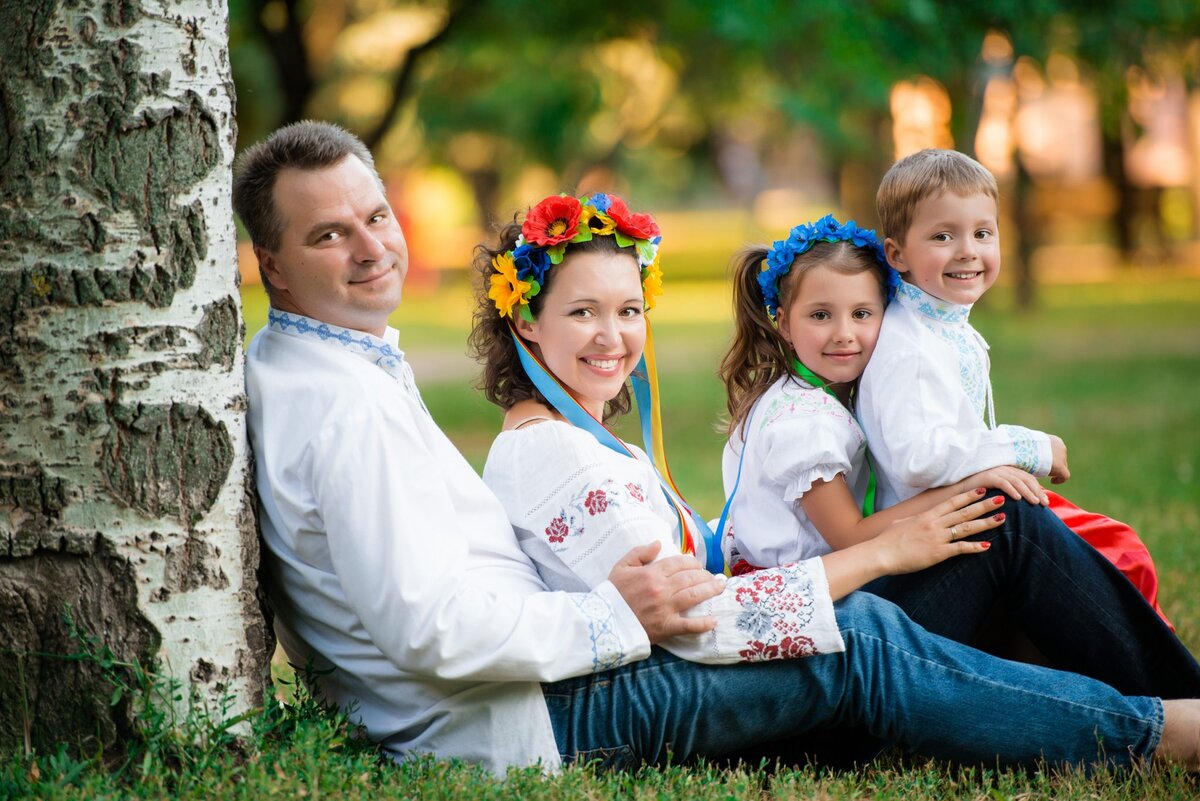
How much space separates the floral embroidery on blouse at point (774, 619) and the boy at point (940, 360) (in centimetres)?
57

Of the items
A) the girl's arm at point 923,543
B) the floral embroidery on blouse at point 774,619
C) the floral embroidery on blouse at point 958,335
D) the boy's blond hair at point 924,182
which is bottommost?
the floral embroidery on blouse at point 774,619

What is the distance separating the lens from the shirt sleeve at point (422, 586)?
2.86 m

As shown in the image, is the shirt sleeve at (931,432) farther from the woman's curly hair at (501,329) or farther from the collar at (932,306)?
the woman's curly hair at (501,329)

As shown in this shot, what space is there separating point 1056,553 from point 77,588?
7.69ft

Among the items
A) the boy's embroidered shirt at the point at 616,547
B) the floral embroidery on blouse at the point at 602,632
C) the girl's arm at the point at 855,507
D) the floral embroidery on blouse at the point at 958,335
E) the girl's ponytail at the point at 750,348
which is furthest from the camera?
the girl's ponytail at the point at 750,348

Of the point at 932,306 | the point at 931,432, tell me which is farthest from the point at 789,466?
the point at 932,306

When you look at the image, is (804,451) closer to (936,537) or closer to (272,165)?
(936,537)

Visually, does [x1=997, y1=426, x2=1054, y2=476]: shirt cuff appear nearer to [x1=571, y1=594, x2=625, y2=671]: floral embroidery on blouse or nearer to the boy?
the boy

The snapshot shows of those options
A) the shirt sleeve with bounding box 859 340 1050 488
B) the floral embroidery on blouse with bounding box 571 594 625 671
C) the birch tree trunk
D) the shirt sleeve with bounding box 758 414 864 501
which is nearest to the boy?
the shirt sleeve with bounding box 859 340 1050 488

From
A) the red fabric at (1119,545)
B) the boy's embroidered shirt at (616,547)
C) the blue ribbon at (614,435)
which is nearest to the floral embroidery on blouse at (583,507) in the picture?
the boy's embroidered shirt at (616,547)

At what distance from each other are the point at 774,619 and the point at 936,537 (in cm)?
53

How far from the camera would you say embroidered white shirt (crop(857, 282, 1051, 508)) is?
11.6ft

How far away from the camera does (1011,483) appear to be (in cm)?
348

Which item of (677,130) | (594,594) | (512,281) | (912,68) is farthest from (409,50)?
(677,130)
